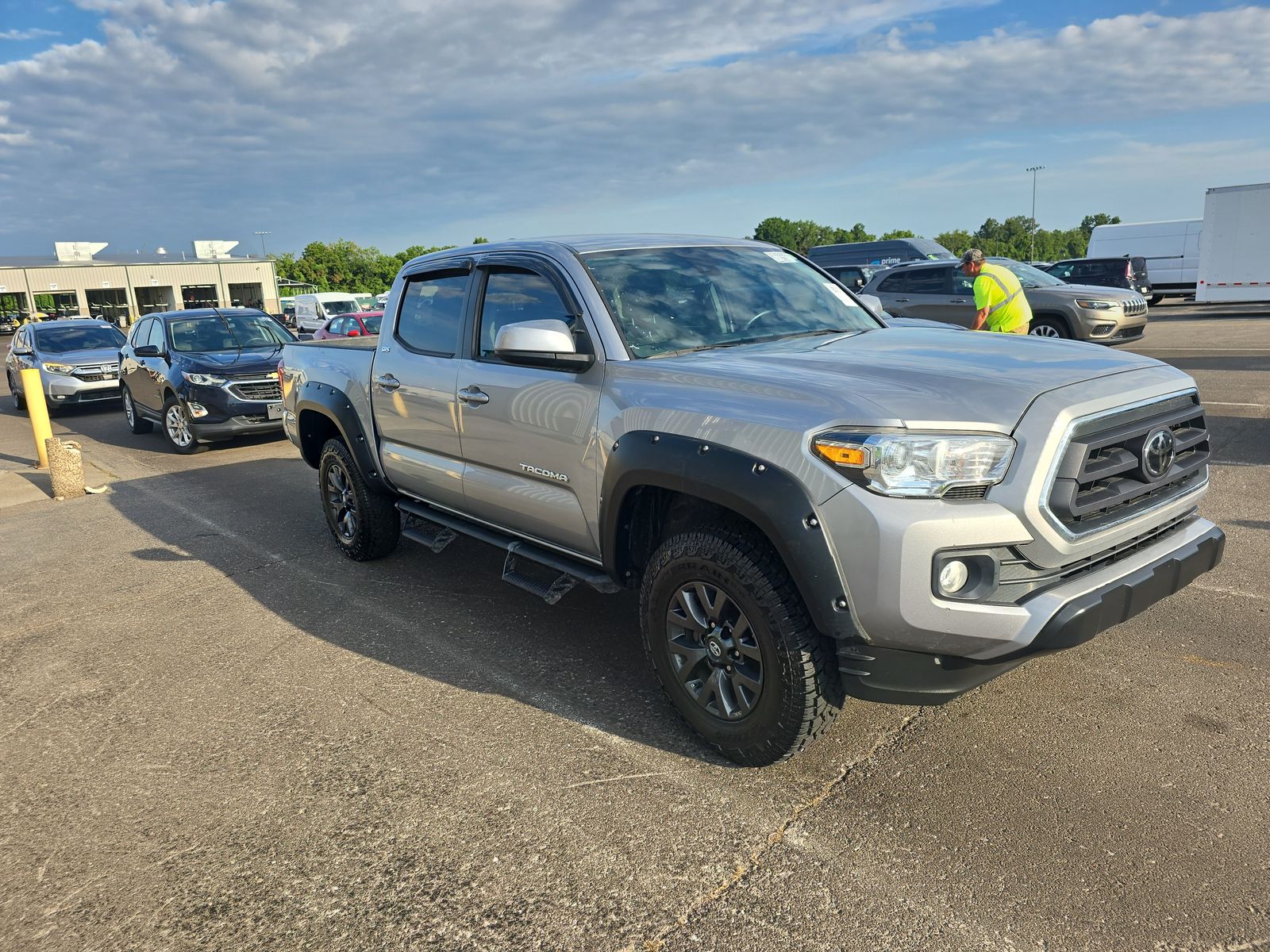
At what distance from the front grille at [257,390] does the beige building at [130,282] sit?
65.2 metres

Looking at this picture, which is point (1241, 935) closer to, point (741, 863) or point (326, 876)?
point (741, 863)

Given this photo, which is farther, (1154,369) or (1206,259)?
(1206,259)

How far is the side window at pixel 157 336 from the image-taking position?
1163cm

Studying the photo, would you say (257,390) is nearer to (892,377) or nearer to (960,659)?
(892,377)

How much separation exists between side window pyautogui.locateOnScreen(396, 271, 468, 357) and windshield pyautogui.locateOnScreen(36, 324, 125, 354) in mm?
12639

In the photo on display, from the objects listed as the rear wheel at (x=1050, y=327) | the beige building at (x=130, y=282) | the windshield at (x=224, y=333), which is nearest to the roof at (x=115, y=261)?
the beige building at (x=130, y=282)

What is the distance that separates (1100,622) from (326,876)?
248 cm

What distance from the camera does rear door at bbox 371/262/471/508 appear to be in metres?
4.70

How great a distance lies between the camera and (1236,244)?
23797 millimetres

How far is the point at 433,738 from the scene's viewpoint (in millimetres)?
3670

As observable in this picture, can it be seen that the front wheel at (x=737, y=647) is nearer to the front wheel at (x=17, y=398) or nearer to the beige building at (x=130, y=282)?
the front wheel at (x=17, y=398)

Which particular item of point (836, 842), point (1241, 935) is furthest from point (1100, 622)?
point (836, 842)

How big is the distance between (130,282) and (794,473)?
85.6m

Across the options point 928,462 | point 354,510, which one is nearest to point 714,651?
point 928,462
